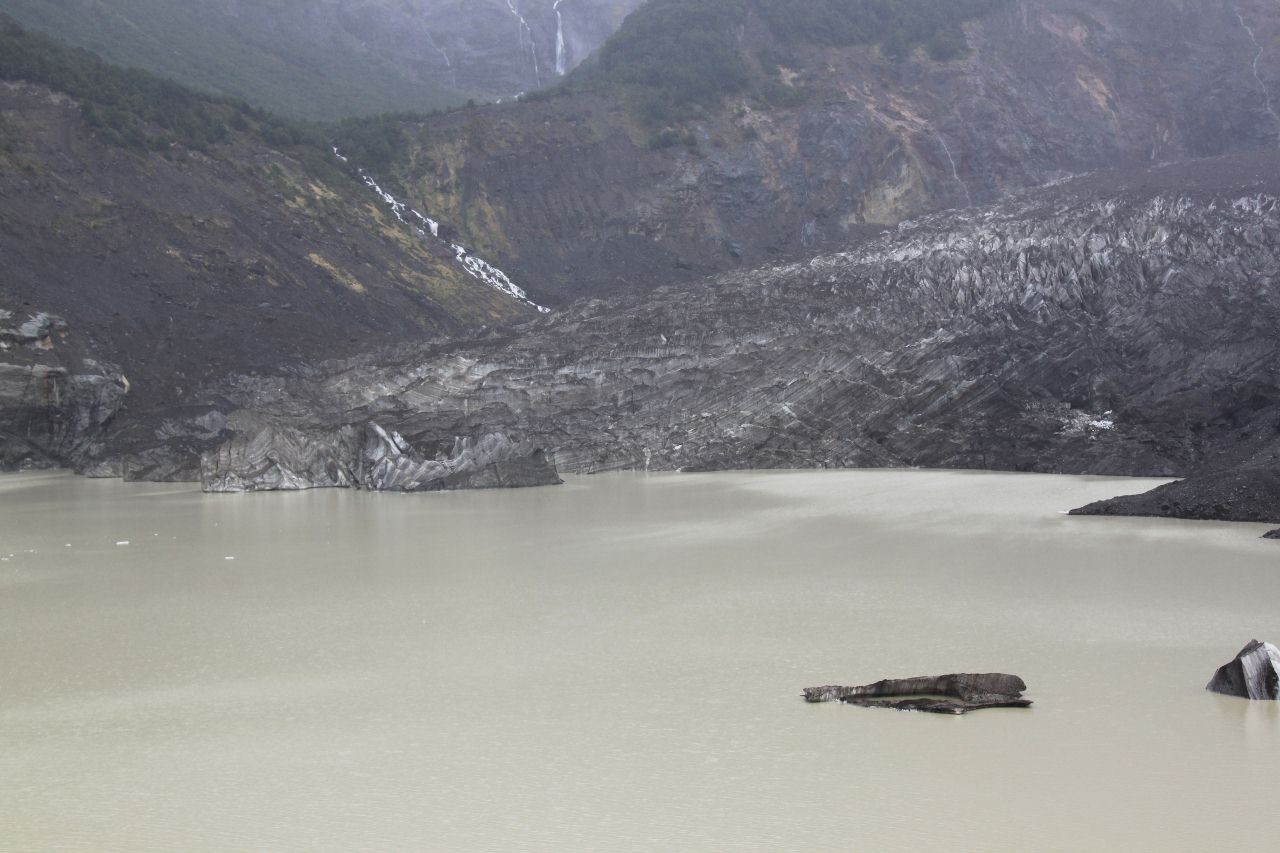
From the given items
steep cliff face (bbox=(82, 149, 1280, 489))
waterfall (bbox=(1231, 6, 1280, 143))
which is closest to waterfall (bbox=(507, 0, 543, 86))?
waterfall (bbox=(1231, 6, 1280, 143))

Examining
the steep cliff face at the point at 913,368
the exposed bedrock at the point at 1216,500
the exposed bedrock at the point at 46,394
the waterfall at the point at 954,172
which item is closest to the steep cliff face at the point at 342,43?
the waterfall at the point at 954,172

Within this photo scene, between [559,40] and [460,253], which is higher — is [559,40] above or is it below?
above

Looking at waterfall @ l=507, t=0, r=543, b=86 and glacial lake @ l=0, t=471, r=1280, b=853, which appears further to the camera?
waterfall @ l=507, t=0, r=543, b=86

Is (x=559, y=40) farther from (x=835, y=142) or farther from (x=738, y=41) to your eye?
(x=835, y=142)

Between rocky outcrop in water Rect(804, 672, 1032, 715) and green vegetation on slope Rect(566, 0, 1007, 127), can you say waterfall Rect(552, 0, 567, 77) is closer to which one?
green vegetation on slope Rect(566, 0, 1007, 127)

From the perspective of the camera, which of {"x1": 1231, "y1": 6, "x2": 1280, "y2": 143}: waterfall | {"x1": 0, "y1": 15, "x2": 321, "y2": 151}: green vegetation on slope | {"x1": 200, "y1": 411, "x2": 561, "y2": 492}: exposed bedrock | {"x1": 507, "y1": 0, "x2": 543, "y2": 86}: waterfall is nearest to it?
{"x1": 200, "y1": 411, "x2": 561, "y2": 492}: exposed bedrock

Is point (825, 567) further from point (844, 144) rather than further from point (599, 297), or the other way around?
point (844, 144)

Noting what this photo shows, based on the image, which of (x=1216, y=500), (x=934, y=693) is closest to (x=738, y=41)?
(x=1216, y=500)

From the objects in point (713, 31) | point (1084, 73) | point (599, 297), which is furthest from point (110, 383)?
point (1084, 73)
